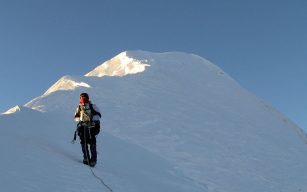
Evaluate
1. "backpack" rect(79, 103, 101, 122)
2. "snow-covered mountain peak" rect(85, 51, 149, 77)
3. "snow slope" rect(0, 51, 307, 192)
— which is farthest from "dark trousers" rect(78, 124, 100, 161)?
"snow-covered mountain peak" rect(85, 51, 149, 77)

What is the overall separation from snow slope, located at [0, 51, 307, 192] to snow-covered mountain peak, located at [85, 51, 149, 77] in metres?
0.18

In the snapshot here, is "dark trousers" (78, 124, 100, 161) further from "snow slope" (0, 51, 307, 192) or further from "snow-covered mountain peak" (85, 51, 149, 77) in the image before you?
"snow-covered mountain peak" (85, 51, 149, 77)

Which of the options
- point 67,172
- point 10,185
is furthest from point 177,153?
point 10,185

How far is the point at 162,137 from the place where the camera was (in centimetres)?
2122

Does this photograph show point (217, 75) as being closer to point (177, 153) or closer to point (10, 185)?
point (177, 153)

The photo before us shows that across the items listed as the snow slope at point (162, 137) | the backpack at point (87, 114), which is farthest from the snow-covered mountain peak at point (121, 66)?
the backpack at point (87, 114)

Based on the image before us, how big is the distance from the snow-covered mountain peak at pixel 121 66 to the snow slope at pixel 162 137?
0.61ft

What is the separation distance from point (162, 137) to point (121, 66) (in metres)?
18.0

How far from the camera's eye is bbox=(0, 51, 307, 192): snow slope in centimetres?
1093

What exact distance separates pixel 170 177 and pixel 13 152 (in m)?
5.61

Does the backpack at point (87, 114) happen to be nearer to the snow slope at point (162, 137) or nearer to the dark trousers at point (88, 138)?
the dark trousers at point (88, 138)

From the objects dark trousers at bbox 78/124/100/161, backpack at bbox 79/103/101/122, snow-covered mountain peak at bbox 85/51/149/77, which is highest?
snow-covered mountain peak at bbox 85/51/149/77

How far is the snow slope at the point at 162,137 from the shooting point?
10.9 meters

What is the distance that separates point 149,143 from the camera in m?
20.1
